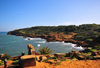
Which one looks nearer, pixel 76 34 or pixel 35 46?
pixel 35 46

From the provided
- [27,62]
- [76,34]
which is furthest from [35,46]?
[76,34]

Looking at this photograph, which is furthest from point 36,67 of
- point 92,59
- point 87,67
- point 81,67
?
point 92,59

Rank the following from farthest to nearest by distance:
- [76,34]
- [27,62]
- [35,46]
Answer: [76,34] → [35,46] → [27,62]

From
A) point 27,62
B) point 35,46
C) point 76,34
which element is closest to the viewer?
point 27,62

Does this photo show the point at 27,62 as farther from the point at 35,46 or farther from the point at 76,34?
the point at 76,34

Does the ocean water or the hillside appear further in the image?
the hillside

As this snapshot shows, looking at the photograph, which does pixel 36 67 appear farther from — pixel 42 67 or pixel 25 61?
pixel 25 61

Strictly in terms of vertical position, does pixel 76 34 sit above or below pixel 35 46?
above

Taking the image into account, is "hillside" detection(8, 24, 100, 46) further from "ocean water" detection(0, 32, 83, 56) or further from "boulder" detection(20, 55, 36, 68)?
"boulder" detection(20, 55, 36, 68)

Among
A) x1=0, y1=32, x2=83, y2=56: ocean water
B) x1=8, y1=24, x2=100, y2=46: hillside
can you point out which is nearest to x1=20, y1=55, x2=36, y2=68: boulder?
x1=0, y1=32, x2=83, y2=56: ocean water

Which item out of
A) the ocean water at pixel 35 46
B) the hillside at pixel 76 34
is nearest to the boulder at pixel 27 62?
the ocean water at pixel 35 46

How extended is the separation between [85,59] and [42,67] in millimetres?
4484

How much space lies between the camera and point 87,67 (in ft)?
22.3

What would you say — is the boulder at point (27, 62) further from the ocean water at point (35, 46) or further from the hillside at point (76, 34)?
the hillside at point (76, 34)
